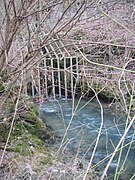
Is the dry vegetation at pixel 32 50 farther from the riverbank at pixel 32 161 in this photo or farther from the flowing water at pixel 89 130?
the flowing water at pixel 89 130

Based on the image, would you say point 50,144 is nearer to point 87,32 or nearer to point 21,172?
point 21,172

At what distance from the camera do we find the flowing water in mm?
4949

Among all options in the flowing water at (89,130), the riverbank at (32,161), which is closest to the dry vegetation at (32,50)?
the riverbank at (32,161)

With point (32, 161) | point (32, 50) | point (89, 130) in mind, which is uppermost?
point (32, 50)

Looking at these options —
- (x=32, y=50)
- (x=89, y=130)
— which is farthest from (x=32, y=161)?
(x=89, y=130)

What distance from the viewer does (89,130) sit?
6.16 m

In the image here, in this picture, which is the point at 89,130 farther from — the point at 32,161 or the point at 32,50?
the point at 32,50

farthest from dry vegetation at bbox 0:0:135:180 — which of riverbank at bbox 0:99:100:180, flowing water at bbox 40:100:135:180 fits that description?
flowing water at bbox 40:100:135:180

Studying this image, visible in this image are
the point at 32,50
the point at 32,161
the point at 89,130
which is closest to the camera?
the point at 32,50

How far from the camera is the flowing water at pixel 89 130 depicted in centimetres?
495

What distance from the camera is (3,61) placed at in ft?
12.8

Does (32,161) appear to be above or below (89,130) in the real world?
above

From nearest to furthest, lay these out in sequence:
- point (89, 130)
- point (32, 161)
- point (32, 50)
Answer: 1. point (32, 50)
2. point (32, 161)
3. point (89, 130)

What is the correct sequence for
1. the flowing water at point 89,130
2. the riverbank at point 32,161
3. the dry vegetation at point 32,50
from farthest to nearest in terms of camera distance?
the flowing water at point 89,130
the riverbank at point 32,161
the dry vegetation at point 32,50
